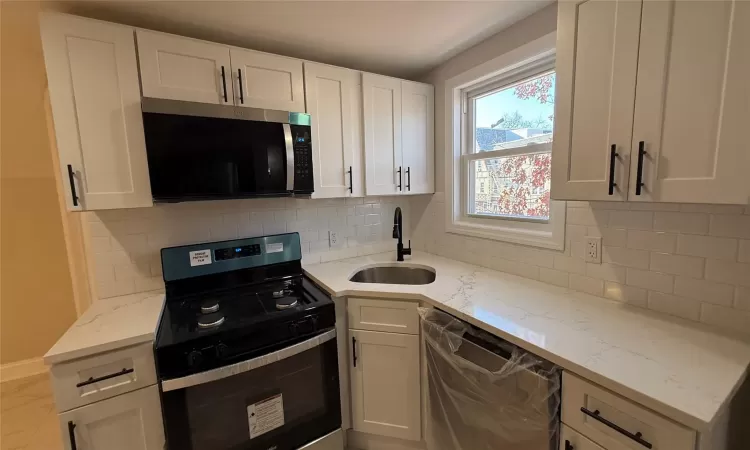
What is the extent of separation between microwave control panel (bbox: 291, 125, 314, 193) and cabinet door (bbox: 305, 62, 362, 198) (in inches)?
4.3

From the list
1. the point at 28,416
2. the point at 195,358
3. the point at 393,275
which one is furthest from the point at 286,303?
the point at 28,416

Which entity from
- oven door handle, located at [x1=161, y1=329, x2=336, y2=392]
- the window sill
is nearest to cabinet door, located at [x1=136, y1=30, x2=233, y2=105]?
oven door handle, located at [x1=161, y1=329, x2=336, y2=392]

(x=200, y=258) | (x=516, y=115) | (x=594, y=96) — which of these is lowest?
(x=200, y=258)

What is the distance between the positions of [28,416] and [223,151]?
244 cm

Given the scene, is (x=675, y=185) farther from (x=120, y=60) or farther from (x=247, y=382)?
(x=120, y=60)

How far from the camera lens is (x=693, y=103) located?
932mm

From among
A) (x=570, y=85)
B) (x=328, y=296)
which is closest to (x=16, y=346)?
(x=328, y=296)

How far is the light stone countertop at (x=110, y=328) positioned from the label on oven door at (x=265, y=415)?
559 mm

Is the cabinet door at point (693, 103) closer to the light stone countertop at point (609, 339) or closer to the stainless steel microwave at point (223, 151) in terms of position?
the light stone countertop at point (609, 339)

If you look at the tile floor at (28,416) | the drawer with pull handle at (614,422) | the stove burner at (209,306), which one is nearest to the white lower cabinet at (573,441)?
the drawer with pull handle at (614,422)

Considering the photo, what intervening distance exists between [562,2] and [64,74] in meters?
2.06

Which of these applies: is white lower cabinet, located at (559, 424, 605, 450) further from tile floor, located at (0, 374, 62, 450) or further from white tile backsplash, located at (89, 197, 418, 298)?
tile floor, located at (0, 374, 62, 450)

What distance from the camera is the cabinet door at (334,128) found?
1901mm

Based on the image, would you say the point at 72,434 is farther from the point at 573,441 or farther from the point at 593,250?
the point at 593,250
